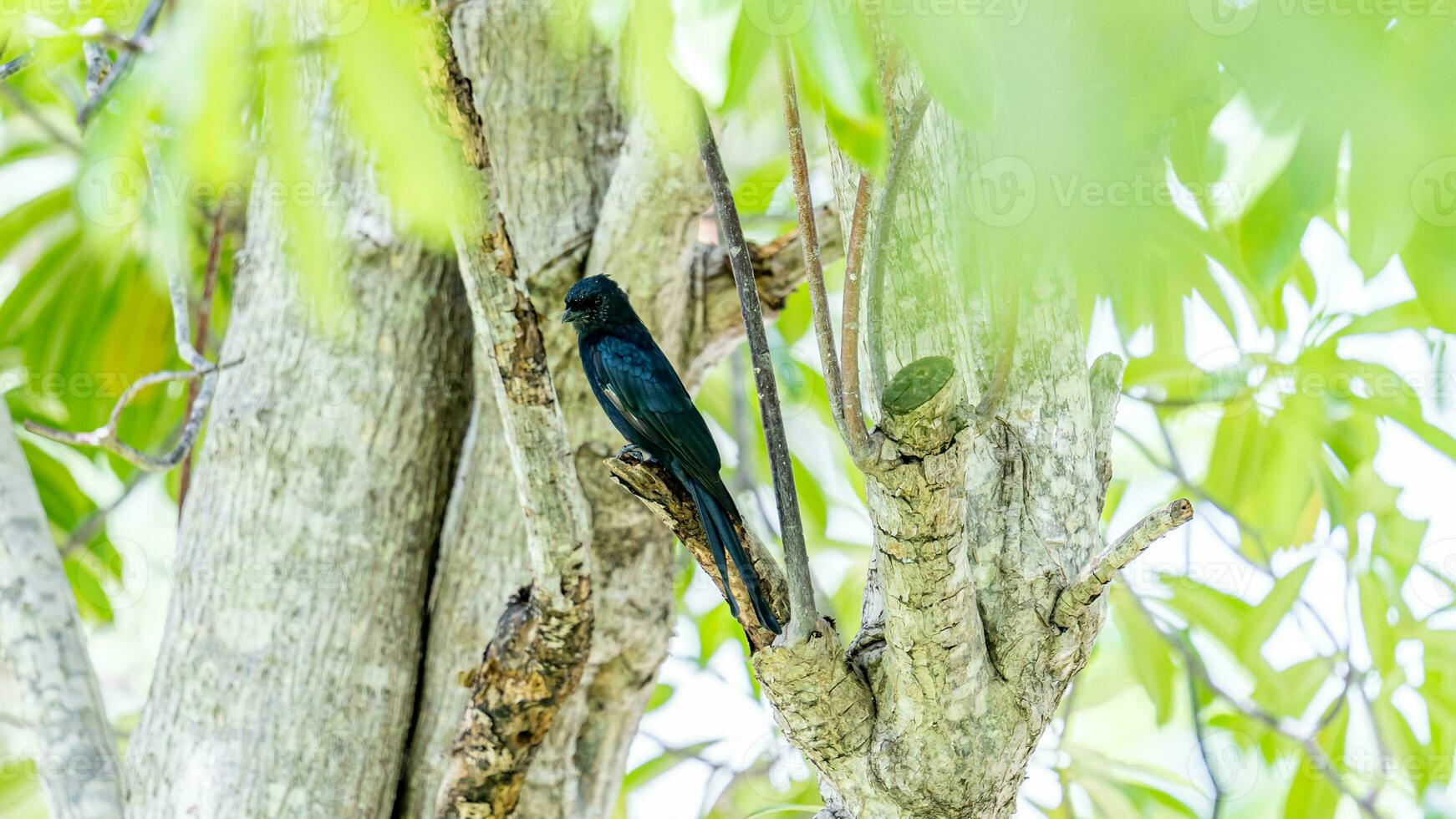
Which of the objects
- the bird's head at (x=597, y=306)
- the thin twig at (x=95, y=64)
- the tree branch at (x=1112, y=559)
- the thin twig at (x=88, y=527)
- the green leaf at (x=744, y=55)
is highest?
the thin twig at (x=88, y=527)

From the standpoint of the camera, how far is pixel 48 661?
8.34ft

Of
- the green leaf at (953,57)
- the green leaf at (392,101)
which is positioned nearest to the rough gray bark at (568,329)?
the green leaf at (392,101)

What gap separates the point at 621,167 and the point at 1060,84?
7.37 ft

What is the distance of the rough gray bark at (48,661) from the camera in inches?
99.6

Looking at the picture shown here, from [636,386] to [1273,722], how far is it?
262 cm

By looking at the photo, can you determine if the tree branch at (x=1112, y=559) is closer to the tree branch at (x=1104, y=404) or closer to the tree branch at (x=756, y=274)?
the tree branch at (x=1104, y=404)

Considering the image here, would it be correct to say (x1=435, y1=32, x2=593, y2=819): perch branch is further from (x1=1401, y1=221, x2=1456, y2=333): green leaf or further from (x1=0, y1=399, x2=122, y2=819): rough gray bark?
(x1=1401, y1=221, x2=1456, y2=333): green leaf

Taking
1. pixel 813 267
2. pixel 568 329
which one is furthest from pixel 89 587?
pixel 813 267

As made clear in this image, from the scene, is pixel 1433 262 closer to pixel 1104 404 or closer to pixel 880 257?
pixel 880 257

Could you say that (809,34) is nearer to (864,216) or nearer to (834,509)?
(864,216)

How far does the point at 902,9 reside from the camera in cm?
74

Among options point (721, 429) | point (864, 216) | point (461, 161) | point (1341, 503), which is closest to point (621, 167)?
point (461, 161)

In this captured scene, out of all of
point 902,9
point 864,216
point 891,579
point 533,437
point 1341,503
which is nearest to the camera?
point 902,9

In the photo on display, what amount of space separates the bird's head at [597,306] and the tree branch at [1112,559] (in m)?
1.40
